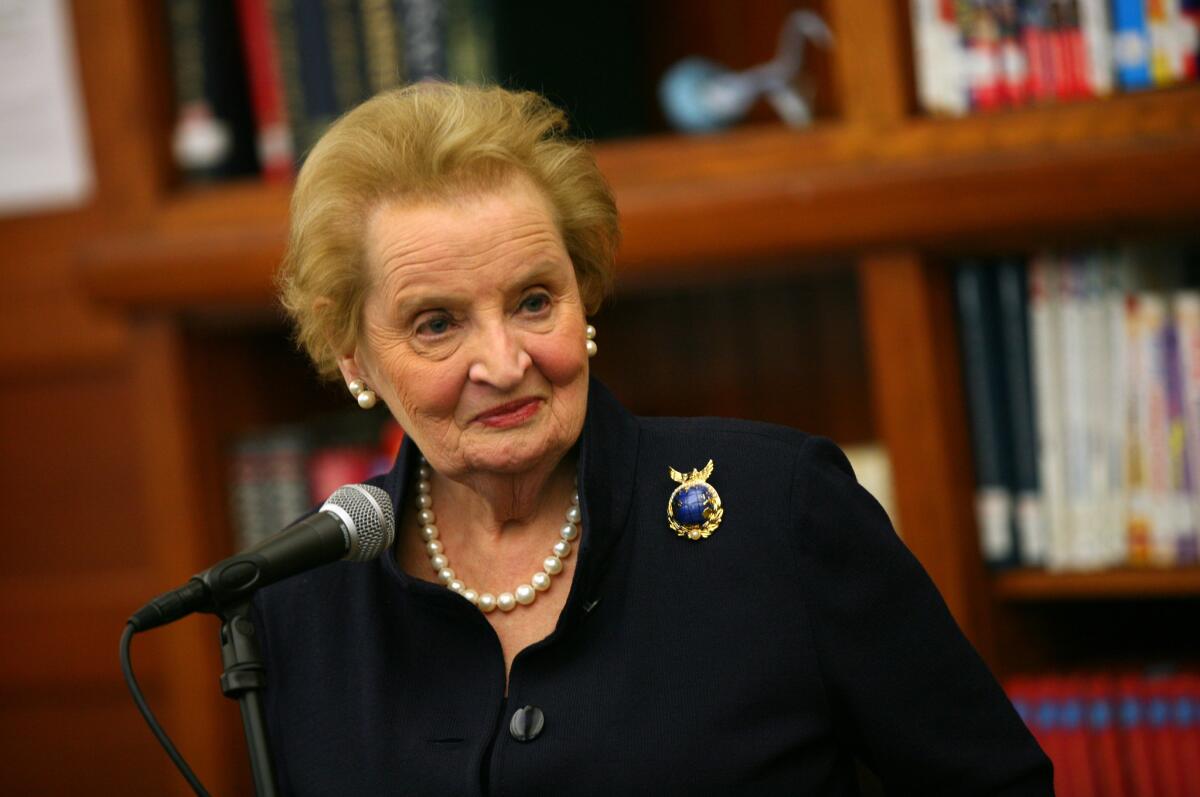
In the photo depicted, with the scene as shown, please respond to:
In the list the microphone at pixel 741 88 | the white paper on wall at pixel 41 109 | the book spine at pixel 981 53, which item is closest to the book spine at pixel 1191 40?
the book spine at pixel 981 53

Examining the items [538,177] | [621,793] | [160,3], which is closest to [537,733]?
[621,793]

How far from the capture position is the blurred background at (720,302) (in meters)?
2.02

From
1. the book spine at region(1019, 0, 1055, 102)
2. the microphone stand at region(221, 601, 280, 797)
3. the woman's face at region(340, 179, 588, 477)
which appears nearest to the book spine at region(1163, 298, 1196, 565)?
the book spine at region(1019, 0, 1055, 102)

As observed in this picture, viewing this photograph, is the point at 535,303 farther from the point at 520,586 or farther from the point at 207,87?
the point at 207,87

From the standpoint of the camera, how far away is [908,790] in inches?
54.6

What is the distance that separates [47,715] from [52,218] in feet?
2.97

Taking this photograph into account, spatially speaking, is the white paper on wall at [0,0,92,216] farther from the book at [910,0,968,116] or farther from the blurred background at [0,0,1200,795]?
the book at [910,0,968,116]

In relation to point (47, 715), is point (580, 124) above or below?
above

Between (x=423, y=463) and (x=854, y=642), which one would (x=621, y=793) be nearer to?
(x=854, y=642)

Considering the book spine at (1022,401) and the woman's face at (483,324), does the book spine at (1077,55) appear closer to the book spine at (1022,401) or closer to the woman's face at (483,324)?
the book spine at (1022,401)

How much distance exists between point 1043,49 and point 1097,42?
7 centimetres

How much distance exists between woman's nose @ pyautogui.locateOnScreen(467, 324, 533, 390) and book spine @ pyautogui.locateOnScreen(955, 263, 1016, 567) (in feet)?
3.23

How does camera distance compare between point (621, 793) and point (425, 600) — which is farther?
point (425, 600)

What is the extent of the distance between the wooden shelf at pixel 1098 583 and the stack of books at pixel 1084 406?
2 cm
